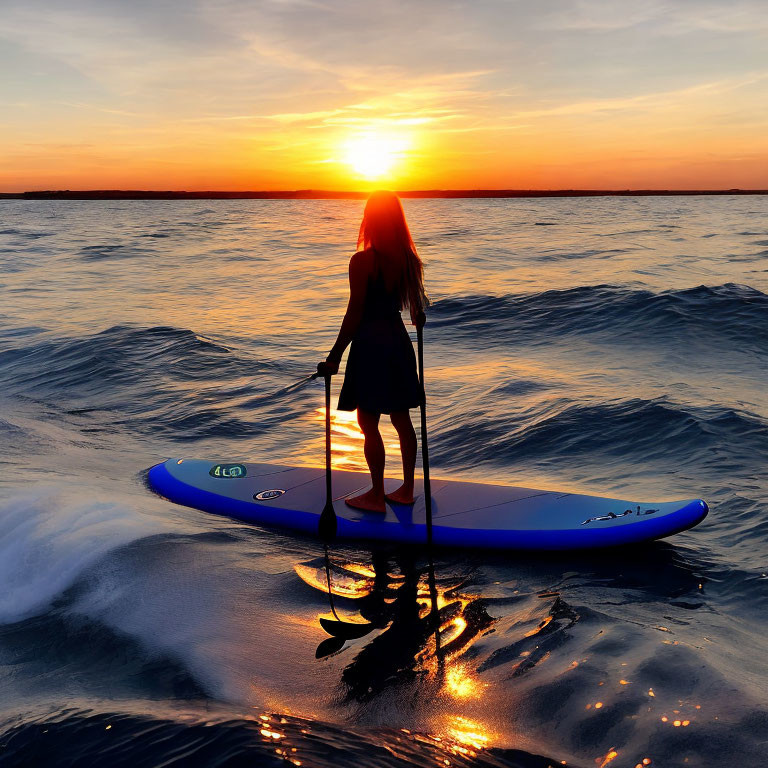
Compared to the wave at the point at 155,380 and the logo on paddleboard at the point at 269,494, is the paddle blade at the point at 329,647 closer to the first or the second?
the logo on paddleboard at the point at 269,494

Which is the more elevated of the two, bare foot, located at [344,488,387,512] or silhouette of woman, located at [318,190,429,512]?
silhouette of woman, located at [318,190,429,512]

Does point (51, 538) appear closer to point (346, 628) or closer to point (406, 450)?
point (346, 628)

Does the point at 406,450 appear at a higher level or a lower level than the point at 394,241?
lower

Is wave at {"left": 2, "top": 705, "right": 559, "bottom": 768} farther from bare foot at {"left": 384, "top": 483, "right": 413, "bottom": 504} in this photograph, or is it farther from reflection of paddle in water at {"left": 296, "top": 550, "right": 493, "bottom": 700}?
bare foot at {"left": 384, "top": 483, "right": 413, "bottom": 504}

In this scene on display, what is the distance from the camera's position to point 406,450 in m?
4.89

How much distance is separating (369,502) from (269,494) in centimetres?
84

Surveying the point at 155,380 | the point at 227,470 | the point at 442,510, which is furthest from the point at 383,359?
the point at 155,380

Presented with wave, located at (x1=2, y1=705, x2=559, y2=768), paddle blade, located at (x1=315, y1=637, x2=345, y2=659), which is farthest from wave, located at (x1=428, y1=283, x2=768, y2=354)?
wave, located at (x1=2, y1=705, x2=559, y2=768)

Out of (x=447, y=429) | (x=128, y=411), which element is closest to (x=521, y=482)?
(x=447, y=429)

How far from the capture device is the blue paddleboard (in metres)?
4.55

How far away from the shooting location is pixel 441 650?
3518 mm

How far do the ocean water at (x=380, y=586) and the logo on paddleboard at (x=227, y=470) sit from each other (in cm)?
49

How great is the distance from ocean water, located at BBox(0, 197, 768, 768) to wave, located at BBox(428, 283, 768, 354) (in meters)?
0.42

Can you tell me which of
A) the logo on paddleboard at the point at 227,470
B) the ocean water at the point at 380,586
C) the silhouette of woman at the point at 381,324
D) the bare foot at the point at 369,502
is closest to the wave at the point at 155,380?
the ocean water at the point at 380,586
